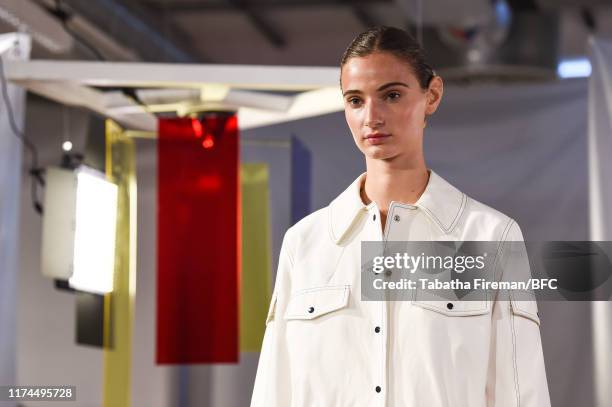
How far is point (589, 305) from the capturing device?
324 centimetres

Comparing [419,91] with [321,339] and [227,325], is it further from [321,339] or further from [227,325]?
[227,325]

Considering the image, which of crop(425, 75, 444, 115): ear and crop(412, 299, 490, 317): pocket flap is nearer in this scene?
crop(412, 299, 490, 317): pocket flap

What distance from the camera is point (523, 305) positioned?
63.2 inches

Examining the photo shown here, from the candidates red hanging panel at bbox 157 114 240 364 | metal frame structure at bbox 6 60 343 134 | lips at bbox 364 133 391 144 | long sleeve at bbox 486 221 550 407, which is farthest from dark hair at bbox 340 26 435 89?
red hanging panel at bbox 157 114 240 364

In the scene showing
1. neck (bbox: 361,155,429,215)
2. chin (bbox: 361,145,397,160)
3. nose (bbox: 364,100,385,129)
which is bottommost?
neck (bbox: 361,155,429,215)

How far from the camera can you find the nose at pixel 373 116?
164 cm

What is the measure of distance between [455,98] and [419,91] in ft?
6.64

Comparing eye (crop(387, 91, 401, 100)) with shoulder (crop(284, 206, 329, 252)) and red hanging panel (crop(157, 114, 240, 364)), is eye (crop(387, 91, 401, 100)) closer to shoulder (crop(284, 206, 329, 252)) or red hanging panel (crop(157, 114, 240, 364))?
shoulder (crop(284, 206, 329, 252))

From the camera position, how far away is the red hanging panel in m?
3.05

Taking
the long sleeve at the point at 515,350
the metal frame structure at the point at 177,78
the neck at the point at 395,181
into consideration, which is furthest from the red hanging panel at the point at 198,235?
the long sleeve at the point at 515,350

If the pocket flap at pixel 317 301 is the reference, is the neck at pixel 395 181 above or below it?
above

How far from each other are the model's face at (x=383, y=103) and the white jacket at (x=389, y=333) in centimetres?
11

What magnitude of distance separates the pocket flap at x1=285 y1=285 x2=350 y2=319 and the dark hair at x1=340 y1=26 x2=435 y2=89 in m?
0.40

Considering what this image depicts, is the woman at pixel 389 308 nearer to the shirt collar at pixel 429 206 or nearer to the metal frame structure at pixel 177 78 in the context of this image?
the shirt collar at pixel 429 206
